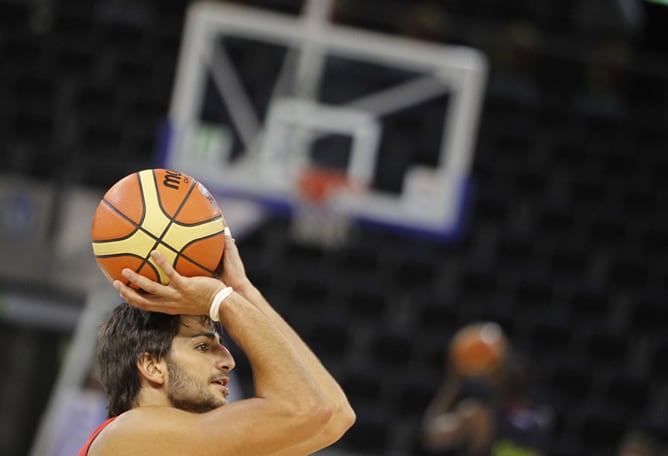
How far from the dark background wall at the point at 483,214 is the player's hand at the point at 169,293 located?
780 cm

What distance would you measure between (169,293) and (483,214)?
9.06m

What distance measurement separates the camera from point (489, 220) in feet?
37.5

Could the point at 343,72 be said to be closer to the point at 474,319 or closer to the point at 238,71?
the point at 238,71

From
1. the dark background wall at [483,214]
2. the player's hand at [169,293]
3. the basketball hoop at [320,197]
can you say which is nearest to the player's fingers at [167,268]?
the player's hand at [169,293]

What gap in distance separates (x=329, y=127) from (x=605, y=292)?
4.01 meters

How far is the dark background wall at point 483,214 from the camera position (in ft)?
35.5

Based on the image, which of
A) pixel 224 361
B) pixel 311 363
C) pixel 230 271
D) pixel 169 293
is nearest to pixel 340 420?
pixel 311 363

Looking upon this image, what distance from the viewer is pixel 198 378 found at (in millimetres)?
2684

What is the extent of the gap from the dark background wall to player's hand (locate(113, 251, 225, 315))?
7803mm

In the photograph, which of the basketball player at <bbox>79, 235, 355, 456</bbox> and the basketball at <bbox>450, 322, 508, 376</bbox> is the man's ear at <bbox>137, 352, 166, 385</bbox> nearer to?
the basketball player at <bbox>79, 235, 355, 456</bbox>

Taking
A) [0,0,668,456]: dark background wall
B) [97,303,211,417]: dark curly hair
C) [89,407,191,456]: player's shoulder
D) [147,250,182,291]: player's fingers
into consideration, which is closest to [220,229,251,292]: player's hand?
[97,303,211,417]: dark curly hair

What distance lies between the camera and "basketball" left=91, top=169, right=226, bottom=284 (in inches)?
105

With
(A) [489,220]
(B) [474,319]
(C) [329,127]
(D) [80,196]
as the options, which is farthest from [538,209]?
(D) [80,196]

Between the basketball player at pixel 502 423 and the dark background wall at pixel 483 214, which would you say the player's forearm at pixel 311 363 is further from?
the dark background wall at pixel 483 214
